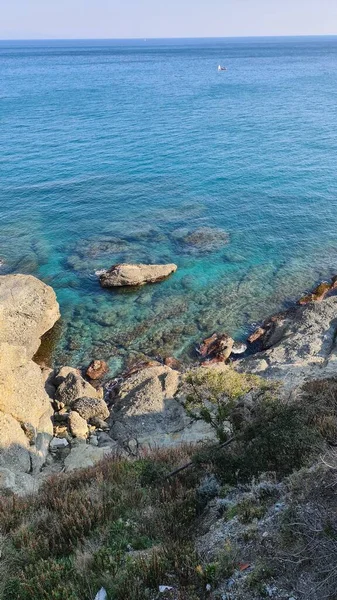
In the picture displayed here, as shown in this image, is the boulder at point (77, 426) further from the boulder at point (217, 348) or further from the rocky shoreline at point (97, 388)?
the boulder at point (217, 348)

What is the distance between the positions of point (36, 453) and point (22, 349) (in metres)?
4.50

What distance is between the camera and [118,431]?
18.0m

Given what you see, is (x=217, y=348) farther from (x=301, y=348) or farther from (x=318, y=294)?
(x=318, y=294)

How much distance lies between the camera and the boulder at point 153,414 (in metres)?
17.1

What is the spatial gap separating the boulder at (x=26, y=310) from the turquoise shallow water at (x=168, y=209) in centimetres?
122

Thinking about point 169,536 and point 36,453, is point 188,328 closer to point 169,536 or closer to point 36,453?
point 36,453

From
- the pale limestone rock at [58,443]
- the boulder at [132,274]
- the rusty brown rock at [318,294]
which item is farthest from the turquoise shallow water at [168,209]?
the pale limestone rock at [58,443]

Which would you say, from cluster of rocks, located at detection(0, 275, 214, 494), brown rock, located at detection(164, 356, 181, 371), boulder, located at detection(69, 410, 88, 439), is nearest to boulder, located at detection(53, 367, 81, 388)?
cluster of rocks, located at detection(0, 275, 214, 494)

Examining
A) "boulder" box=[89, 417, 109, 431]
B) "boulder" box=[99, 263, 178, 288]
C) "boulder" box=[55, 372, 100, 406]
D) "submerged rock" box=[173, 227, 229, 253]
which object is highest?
"submerged rock" box=[173, 227, 229, 253]

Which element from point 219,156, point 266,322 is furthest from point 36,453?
point 219,156

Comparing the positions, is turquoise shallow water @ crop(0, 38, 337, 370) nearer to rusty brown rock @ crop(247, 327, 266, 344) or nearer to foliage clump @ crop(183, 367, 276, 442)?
rusty brown rock @ crop(247, 327, 266, 344)

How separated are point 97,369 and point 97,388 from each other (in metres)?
1.21

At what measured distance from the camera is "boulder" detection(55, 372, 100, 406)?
1958cm

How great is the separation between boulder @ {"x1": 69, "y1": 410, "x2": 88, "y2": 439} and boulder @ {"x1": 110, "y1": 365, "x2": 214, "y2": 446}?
41.3 inches
